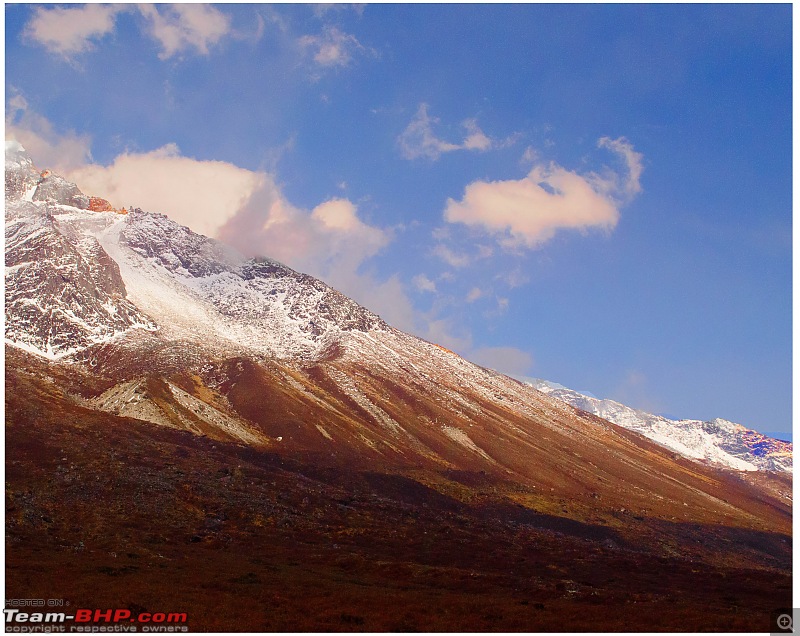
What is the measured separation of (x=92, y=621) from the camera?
4775 centimetres

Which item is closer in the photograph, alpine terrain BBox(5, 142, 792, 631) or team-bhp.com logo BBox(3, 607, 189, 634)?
team-bhp.com logo BBox(3, 607, 189, 634)

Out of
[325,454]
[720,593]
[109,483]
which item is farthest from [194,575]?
[325,454]

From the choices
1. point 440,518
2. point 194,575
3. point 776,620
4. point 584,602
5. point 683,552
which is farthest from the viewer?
point 683,552

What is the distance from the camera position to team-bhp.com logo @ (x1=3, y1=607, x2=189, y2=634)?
46250mm

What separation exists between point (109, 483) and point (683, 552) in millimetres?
130505

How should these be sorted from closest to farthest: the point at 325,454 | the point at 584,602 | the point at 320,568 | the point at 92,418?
→ the point at 584,602 < the point at 320,568 < the point at 92,418 < the point at 325,454

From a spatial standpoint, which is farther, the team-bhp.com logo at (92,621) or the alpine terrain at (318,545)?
the alpine terrain at (318,545)

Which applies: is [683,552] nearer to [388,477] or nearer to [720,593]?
[388,477]

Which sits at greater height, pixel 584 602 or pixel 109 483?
pixel 584 602

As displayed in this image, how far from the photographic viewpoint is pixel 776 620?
53.6 meters

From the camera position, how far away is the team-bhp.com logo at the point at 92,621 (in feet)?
152

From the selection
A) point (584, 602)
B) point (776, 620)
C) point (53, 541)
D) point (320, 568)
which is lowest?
point (53, 541)

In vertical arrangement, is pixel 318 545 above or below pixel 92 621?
below

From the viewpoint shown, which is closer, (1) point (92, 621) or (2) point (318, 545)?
(1) point (92, 621)
